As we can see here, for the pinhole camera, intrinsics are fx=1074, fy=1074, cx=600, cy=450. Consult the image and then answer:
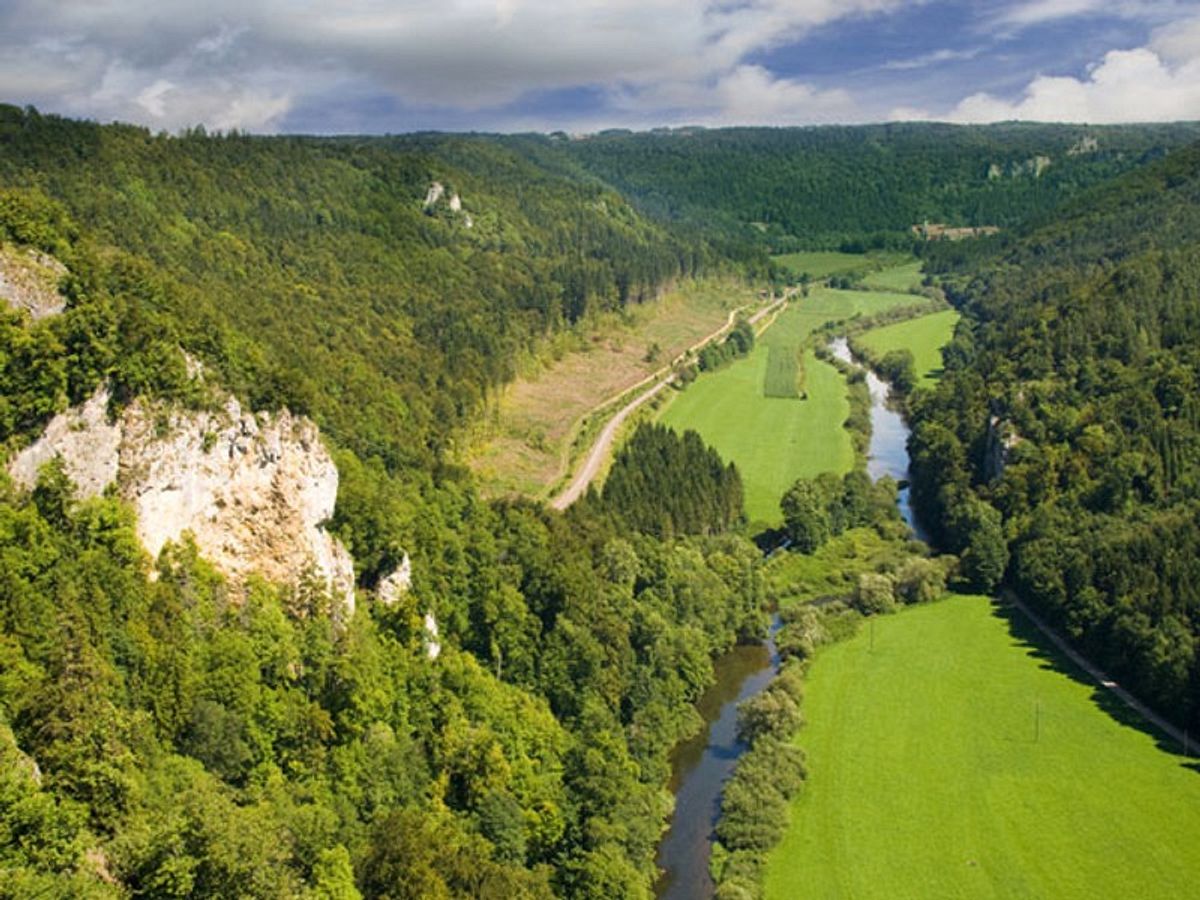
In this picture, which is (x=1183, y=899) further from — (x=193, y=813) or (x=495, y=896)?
(x=193, y=813)

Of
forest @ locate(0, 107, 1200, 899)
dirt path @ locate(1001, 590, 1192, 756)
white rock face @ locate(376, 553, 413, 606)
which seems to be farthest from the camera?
dirt path @ locate(1001, 590, 1192, 756)

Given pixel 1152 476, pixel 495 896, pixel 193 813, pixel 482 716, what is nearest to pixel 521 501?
pixel 482 716

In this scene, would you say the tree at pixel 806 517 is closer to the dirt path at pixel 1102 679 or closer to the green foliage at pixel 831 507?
the green foliage at pixel 831 507

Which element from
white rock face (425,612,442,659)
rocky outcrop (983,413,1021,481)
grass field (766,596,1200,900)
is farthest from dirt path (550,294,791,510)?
rocky outcrop (983,413,1021,481)

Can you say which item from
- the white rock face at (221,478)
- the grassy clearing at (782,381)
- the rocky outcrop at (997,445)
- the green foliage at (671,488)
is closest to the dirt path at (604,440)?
the green foliage at (671,488)

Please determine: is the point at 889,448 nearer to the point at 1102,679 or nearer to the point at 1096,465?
the point at 1096,465

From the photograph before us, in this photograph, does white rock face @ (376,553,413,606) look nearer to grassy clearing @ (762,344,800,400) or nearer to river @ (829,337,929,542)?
river @ (829,337,929,542)
